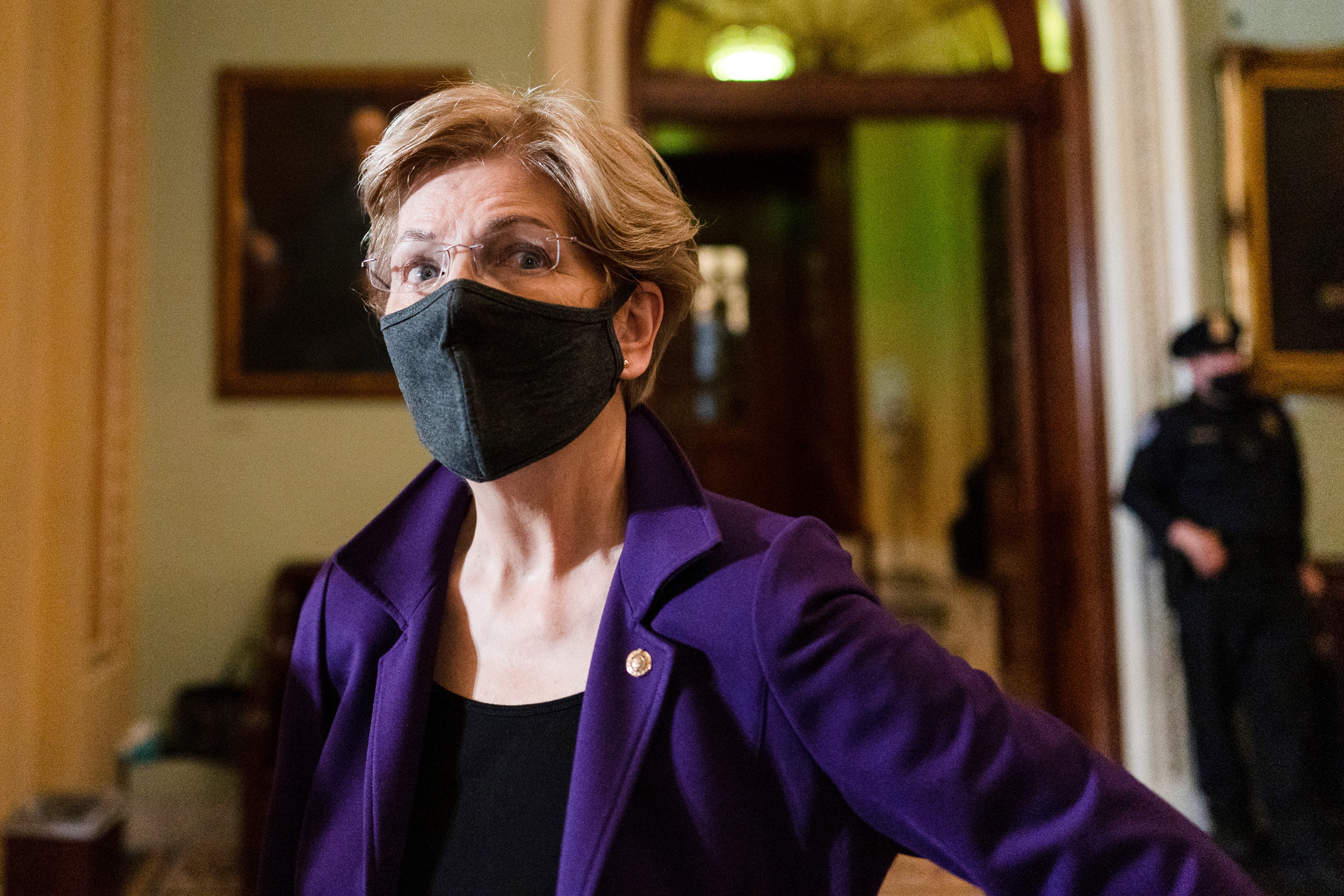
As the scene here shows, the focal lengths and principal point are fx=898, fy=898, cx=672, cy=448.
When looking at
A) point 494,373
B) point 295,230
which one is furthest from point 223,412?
point 494,373

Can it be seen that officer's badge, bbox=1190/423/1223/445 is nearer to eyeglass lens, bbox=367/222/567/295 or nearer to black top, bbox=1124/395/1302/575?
black top, bbox=1124/395/1302/575

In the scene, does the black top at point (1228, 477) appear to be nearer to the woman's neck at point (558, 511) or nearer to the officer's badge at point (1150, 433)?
the officer's badge at point (1150, 433)

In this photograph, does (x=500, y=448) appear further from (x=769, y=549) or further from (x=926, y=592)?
(x=926, y=592)

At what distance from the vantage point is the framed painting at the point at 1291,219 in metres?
3.73

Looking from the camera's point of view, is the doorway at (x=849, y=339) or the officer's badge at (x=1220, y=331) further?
the doorway at (x=849, y=339)

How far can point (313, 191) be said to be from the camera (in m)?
3.85

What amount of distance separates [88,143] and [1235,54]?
15.2 feet

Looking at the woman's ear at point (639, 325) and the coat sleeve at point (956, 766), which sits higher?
the woman's ear at point (639, 325)

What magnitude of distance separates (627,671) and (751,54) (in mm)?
3862

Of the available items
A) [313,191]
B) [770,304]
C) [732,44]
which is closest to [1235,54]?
[732,44]

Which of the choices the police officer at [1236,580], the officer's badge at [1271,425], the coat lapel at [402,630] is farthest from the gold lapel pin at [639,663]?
the officer's badge at [1271,425]

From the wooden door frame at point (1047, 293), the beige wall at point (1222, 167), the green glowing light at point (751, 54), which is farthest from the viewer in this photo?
the green glowing light at point (751, 54)

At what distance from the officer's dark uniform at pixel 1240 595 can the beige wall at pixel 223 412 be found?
3.03 meters

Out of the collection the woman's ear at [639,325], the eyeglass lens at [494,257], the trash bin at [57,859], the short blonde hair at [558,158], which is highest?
the short blonde hair at [558,158]
